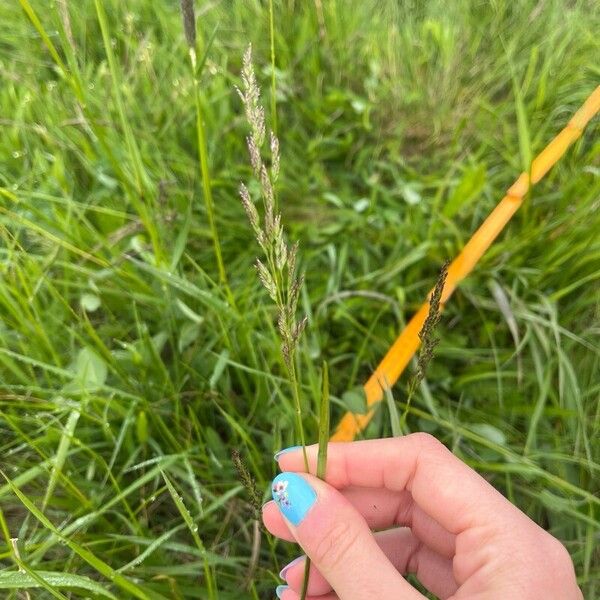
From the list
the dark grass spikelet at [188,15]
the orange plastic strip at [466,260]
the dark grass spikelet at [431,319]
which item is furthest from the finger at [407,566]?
the dark grass spikelet at [188,15]

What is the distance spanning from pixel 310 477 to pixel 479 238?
0.96m

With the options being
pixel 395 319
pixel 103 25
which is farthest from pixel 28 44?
pixel 395 319

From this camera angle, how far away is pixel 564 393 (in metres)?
1.41

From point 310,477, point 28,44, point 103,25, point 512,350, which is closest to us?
point 310,477

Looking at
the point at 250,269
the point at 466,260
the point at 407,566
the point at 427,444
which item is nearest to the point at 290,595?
the point at 407,566

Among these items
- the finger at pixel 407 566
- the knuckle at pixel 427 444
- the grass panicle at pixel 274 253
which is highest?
the grass panicle at pixel 274 253

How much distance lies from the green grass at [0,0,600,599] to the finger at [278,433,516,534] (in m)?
0.16

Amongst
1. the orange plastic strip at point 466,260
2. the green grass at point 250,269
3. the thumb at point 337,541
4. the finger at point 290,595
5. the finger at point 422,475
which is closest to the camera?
the thumb at point 337,541

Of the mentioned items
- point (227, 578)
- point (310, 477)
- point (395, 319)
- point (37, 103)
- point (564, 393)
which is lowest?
point (227, 578)

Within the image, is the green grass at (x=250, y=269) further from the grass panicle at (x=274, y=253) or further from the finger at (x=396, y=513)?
the grass panicle at (x=274, y=253)

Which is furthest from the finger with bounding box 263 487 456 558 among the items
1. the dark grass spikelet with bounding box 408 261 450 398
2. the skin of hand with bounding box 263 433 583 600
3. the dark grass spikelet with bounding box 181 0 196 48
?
the dark grass spikelet with bounding box 181 0 196 48

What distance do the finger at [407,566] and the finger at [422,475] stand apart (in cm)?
14

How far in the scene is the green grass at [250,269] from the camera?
47.1 inches

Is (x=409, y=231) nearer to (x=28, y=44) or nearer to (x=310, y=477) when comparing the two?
(x=310, y=477)
